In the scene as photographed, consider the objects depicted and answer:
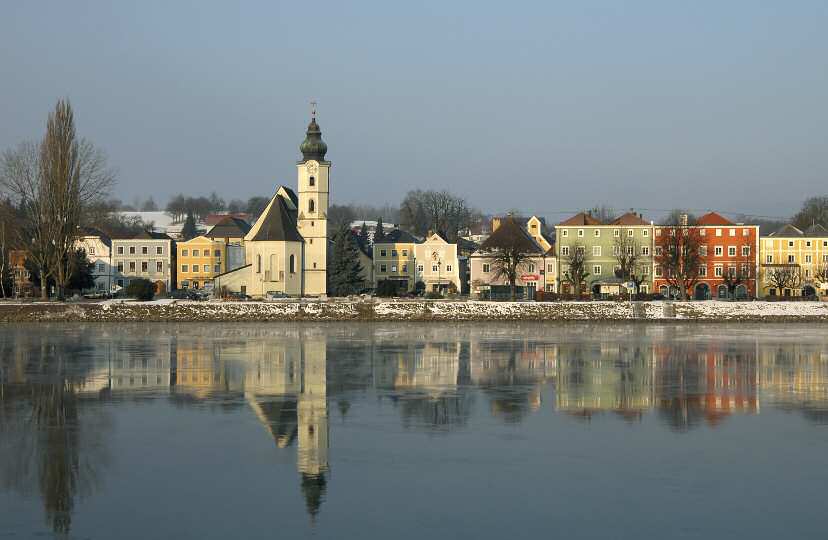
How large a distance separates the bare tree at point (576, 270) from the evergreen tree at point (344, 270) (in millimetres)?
16916

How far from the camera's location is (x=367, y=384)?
2786 cm

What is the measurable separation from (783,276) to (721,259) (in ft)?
16.5

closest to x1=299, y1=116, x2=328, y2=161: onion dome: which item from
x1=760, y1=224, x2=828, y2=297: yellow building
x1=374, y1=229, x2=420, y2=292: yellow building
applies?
x1=374, y1=229, x2=420, y2=292: yellow building

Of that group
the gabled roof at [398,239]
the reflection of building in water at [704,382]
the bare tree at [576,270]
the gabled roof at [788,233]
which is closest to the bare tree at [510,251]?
the bare tree at [576,270]

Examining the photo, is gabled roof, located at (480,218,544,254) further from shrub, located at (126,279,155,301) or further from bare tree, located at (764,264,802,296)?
shrub, located at (126,279,155,301)

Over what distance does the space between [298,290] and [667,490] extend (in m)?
66.2

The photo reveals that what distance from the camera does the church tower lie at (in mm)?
81938

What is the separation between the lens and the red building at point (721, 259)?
84312 millimetres

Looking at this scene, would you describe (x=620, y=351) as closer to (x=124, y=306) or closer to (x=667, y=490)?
(x=667, y=490)

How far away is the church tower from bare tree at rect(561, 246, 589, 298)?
63.9ft

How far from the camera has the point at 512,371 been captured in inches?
1240

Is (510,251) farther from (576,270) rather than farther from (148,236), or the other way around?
(148,236)

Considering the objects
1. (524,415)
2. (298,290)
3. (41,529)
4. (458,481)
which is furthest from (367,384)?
(298,290)

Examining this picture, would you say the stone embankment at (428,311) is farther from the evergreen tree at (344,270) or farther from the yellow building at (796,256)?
the yellow building at (796,256)
